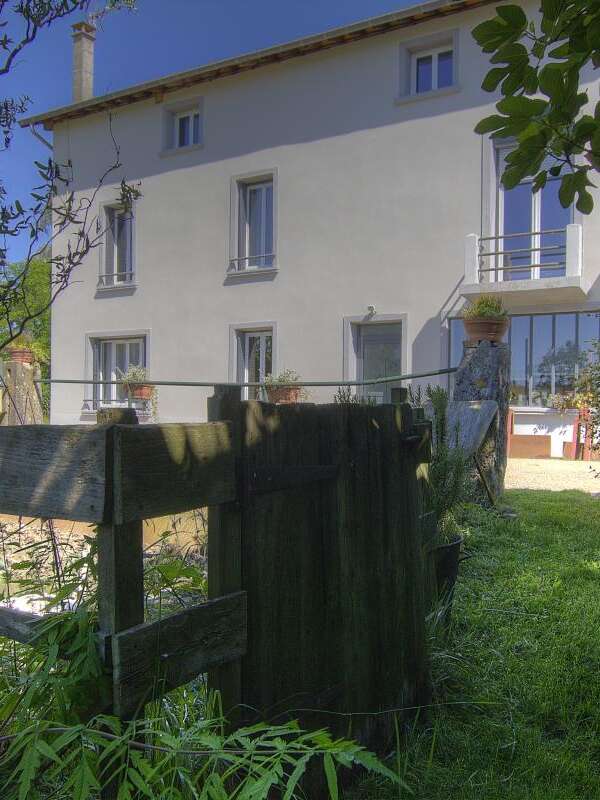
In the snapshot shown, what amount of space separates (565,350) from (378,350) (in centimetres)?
347

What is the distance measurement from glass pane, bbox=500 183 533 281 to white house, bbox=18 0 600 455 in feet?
0.12

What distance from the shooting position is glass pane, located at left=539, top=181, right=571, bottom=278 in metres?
11.9

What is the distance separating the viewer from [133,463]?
4.45ft

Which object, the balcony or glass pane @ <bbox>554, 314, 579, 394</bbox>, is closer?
the balcony

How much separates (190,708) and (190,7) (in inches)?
441

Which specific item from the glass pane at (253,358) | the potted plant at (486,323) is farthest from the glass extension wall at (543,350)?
the potted plant at (486,323)

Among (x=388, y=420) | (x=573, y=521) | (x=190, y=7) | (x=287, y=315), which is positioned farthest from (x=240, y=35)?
(x=388, y=420)

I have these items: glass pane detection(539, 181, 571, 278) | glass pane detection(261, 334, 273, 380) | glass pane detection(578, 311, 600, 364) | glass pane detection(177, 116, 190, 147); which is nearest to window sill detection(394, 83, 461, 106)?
glass pane detection(539, 181, 571, 278)

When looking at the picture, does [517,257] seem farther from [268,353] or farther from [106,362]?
[106,362]

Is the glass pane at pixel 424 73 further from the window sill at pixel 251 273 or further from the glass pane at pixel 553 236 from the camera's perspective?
the window sill at pixel 251 273

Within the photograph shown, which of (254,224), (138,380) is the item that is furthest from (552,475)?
(138,380)

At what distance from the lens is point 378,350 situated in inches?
526

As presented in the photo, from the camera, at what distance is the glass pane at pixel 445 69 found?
12.7 metres

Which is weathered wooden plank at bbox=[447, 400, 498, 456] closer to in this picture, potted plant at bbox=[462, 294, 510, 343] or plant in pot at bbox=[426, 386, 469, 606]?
potted plant at bbox=[462, 294, 510, 343]
